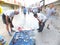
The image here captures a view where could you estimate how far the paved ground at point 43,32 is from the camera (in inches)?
58.4

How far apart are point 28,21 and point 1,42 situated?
336 mm

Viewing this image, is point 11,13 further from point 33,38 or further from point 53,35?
point 53,35

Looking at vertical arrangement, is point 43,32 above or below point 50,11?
below

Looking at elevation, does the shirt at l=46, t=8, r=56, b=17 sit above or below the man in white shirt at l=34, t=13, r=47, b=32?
above

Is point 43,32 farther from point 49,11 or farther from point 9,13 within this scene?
point 9,13

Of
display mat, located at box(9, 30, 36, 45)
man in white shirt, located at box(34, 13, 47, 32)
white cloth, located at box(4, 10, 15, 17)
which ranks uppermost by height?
white cloth, located at box(4, 10, 15, 17)

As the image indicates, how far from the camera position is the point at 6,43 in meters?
1.48

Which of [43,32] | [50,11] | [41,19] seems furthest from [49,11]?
[43,32]

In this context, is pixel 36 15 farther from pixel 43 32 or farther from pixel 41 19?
pixel 43 32

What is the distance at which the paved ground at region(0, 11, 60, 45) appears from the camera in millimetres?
1483

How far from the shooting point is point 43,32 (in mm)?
1530

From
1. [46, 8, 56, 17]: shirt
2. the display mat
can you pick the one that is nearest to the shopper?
[46, 8, 56, 17]: shirt

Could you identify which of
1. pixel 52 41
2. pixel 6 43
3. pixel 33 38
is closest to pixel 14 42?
pixel 6 43

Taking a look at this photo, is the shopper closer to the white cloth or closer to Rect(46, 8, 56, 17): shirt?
Rect(46, 8, 56, 17): shirt
